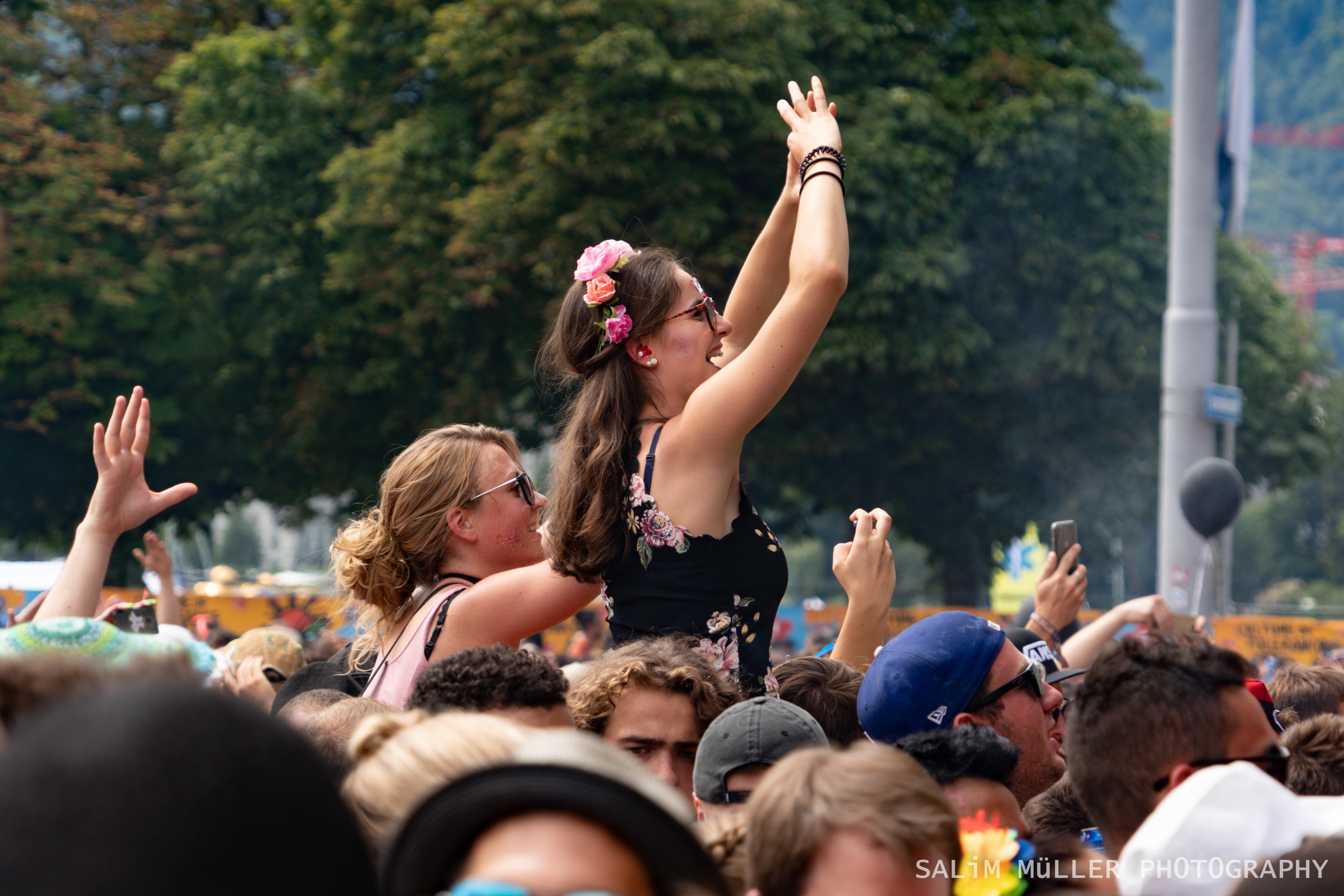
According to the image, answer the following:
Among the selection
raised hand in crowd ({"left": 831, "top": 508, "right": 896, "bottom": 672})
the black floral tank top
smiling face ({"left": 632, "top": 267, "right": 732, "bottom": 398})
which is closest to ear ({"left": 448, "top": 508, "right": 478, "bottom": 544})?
the black floral tank top

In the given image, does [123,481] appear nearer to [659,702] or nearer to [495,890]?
[659,702]

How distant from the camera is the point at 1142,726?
2.12 meters

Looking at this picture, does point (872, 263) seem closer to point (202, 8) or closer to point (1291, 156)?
point (202, 8)

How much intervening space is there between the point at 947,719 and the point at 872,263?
594 inches

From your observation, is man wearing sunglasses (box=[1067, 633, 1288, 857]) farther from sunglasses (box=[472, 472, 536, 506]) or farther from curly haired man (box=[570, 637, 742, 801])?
sunglasses (box=[472, 472, 536, 506])

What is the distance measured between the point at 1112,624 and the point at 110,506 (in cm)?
363

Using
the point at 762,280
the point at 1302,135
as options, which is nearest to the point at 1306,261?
the point at 1302,135

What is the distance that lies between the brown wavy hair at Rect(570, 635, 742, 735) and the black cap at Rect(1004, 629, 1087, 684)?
82cm

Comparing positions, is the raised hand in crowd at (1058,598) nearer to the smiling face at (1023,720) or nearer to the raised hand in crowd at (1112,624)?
the raised hand in crowd at (1112,624)

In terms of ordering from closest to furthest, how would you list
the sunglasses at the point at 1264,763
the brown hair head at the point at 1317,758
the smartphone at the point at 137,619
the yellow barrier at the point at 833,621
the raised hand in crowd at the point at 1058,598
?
the sunglasses at the point at 1264,763, the brown hair head at the point at 1317,758, the smartphone at the point at 137,619, the raised hand in crowd at the point at 1058,598, the yellow barrier at the point at 833,621

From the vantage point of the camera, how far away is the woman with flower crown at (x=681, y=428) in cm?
269

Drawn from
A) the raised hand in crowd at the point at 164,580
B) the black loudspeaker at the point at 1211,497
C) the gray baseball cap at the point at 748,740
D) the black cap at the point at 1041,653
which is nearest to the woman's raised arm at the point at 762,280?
the black cap at the point at 1041,653

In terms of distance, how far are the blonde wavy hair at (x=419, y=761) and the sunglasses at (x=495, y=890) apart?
12.7 inches

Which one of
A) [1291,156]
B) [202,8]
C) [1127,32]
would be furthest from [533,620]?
[1127,32]
